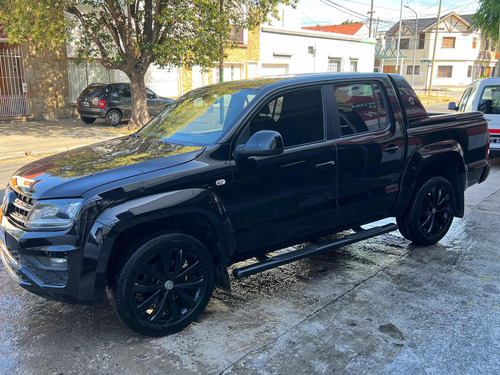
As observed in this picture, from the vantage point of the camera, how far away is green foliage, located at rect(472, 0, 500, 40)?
834 inches

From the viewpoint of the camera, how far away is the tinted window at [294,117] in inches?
151

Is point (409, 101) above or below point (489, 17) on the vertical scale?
below

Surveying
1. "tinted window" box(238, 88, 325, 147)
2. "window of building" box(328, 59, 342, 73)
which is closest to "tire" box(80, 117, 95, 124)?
"tinted window" box(238, 88, 325, 147)

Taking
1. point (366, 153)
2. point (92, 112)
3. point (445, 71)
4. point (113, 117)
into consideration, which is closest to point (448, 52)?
point (445, 71)

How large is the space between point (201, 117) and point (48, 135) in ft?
42.3

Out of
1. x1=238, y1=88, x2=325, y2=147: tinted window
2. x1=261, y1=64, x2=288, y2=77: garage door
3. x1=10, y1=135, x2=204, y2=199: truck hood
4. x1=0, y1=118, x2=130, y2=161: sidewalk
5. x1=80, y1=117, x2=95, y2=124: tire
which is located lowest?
x1=0, y1=118, x2=130, y2=161: sidewalk

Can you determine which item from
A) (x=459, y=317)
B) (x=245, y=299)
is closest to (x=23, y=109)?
(x=245, y=299)

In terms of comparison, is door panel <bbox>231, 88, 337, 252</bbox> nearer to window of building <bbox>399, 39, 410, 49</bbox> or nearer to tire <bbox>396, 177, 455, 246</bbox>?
tire <bbox>396, 177, 455, 246</bbox>

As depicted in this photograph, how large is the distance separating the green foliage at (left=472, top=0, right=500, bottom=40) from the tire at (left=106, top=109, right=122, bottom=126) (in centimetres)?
1743

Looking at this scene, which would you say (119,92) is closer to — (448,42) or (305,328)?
(305,328)

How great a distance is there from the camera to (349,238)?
4.38 m

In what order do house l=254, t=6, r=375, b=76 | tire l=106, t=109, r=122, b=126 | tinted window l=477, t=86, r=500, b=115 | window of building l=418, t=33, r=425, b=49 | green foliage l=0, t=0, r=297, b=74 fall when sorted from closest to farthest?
tinted window l=477, t=86, r=500, b=115
green foliage l=0, t=0, r=297, b=74
tire l=106, t=109, r=122, b=126
house l=254, t=6, r=375, b=76
window of building l=418, t=33, r=425, b=49

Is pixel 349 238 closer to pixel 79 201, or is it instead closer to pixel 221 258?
pixel 221 258

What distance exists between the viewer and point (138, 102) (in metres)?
16.6
